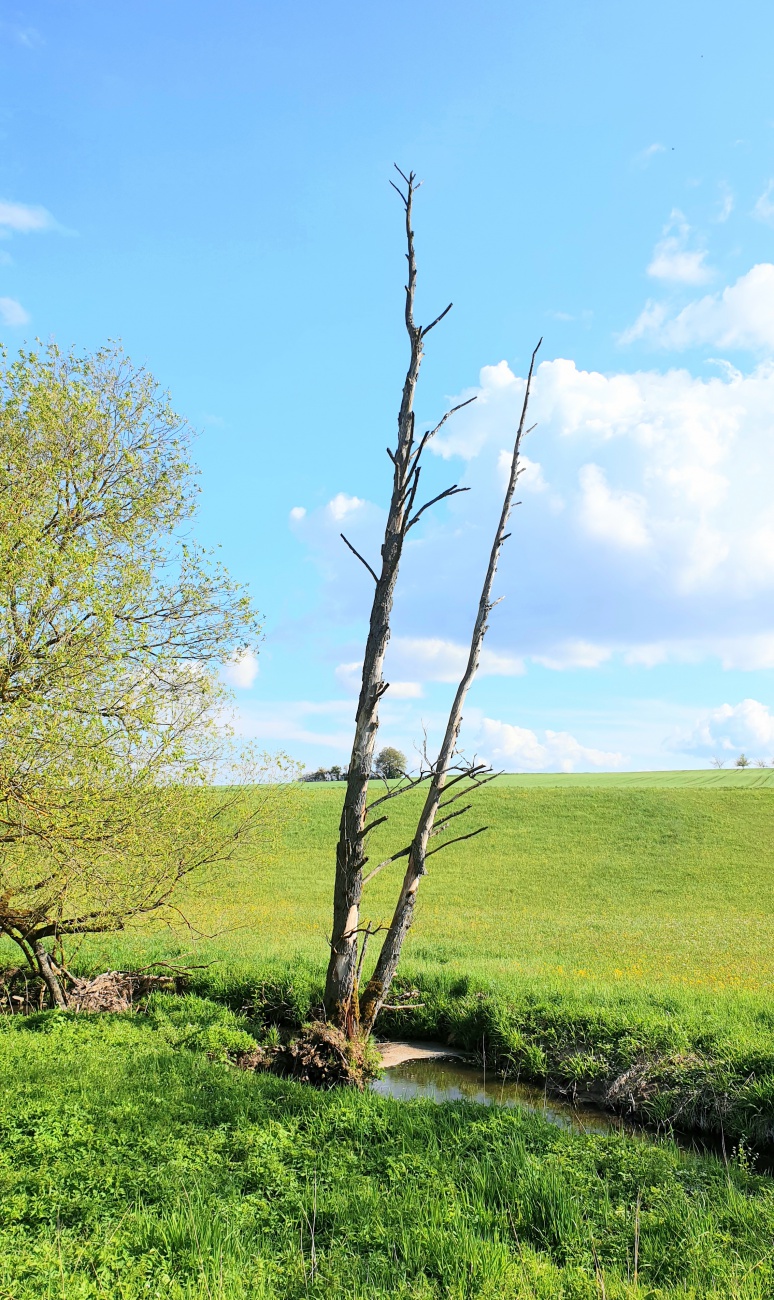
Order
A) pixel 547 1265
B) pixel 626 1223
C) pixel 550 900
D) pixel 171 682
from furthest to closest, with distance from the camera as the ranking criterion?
pixel 550 900
pixel 171 682
pixel 626 1223
pixel 547 1265

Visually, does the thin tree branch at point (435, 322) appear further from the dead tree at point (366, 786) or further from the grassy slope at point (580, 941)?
the grassy slope at point (580, 941)

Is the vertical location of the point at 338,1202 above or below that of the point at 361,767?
below

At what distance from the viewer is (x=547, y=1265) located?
16.2 ft

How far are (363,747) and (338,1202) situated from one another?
15.4 ft

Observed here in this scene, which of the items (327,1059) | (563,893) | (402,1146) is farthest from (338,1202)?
(563,893)

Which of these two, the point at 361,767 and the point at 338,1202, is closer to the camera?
the point at 338,1202

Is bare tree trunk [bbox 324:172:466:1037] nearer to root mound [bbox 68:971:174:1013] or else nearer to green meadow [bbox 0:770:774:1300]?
green meadow [bbox 0:770:774:1300]

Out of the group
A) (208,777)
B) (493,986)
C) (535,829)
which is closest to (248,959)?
(208,777)

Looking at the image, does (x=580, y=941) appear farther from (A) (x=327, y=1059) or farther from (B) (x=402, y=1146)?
(B) (x=402, y=1146)

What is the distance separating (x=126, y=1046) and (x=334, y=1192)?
5.39 meters

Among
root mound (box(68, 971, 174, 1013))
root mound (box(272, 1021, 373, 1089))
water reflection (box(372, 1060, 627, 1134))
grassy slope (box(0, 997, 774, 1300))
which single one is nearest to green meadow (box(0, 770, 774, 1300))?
grassy slope (box(0, 997, 774, 1300))

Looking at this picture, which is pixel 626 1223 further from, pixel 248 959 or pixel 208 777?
pixel 248 959

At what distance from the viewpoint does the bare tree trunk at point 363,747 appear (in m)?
9.55

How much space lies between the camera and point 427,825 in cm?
1088
